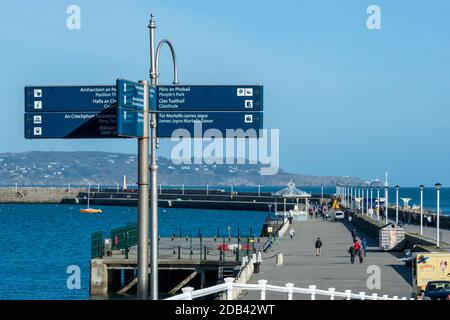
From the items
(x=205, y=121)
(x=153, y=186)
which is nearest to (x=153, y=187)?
(x=153, y=186)

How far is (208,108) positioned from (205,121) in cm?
27

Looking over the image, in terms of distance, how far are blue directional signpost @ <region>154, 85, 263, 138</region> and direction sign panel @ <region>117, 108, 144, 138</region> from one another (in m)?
0.73

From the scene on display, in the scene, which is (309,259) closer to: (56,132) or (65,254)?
(56,132)

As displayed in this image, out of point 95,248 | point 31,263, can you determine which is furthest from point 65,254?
point 95,248

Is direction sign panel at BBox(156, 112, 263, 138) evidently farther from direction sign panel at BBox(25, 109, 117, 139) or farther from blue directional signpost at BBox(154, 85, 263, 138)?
direction sign panel at BBox(25, 109, 117, 139)

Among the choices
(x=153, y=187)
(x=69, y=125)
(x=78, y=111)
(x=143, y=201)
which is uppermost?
(x=78, y=111)

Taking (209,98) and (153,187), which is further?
(209,98)

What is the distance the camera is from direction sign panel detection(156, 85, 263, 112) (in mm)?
20453

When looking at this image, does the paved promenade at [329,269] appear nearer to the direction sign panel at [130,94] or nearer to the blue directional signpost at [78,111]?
the blue directional signpost at [78,111]

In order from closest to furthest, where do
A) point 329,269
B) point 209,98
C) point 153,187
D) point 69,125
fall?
point 153,187, point 209,98, point 69,125, point 329,269

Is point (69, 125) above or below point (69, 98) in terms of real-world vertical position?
below

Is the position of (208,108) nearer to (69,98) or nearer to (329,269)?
(69,98)

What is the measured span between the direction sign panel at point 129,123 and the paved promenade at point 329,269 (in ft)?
49.9

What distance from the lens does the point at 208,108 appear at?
20531 millimetres
